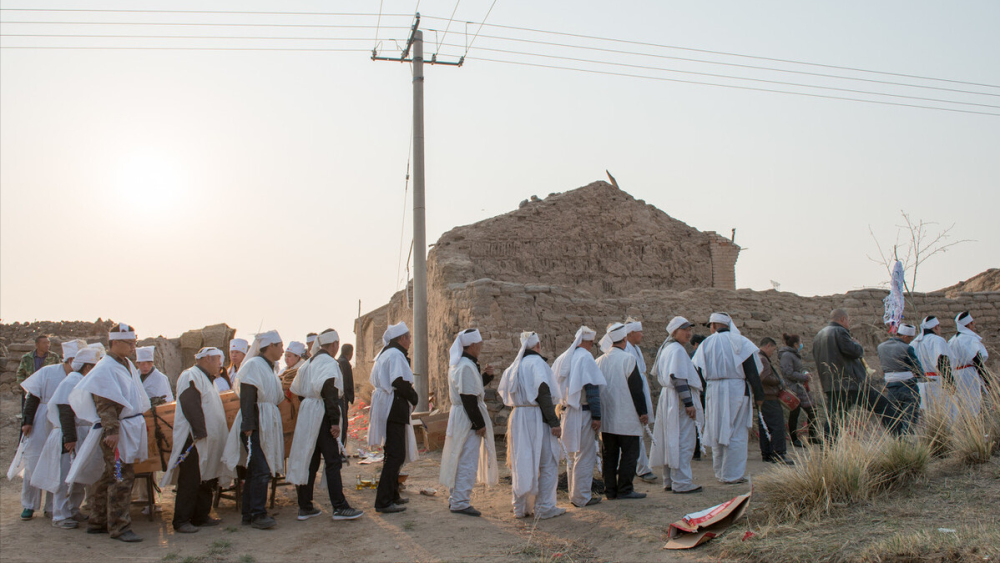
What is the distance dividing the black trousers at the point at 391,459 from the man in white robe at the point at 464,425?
424 millimetres

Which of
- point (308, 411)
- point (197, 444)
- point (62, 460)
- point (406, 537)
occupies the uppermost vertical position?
point (308, 411)

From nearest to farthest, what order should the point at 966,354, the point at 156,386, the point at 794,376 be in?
1. the point at 156,386
2. the point at 966,354
3. the point at 794,376

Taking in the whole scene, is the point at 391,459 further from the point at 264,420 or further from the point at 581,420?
the point at 581,420

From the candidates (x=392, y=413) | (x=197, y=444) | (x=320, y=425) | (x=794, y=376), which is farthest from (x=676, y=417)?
(x=197, y=444)

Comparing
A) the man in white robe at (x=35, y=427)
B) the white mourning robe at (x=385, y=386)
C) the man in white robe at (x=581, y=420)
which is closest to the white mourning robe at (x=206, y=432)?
the white mourning robe at (x=385, y=386)

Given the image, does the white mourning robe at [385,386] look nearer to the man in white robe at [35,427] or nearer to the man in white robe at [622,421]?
the man in white robe at [622,421]

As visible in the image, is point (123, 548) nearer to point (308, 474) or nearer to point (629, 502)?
point (308, 474)

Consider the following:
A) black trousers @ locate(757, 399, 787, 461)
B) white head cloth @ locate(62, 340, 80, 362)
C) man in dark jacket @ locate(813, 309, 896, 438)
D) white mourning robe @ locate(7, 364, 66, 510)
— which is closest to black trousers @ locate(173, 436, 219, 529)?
white mourning robe @ locate(7, 364, 66, 510)

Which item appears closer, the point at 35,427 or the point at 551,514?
the point at 551,514

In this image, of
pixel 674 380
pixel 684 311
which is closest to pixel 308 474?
pixel 674 380

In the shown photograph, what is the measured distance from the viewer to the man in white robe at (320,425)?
6410mm

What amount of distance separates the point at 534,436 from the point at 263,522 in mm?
2465

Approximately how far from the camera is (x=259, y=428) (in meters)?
6.29

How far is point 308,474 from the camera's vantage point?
259 inches
